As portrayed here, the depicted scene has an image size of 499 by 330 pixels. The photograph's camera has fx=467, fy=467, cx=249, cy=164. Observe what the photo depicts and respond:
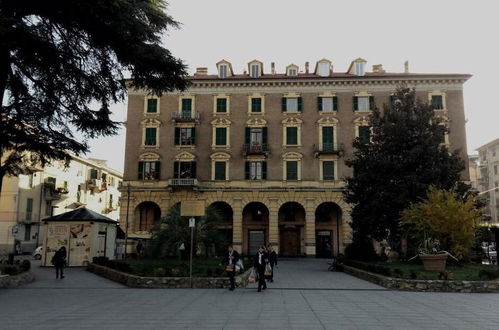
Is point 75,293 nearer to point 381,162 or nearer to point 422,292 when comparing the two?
point 422,292

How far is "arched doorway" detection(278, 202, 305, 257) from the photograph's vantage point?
→ 45406 millimetres

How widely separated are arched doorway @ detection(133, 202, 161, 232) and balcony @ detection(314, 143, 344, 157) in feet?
54.0

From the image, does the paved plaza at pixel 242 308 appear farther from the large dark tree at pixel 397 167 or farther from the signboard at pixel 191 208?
the large dark tree at pixel 397 167

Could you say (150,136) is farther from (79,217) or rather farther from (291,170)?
(79,217)

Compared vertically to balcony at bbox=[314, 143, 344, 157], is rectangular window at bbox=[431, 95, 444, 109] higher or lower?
higher

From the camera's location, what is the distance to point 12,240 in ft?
157

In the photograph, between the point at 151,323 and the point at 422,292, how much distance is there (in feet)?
34.7

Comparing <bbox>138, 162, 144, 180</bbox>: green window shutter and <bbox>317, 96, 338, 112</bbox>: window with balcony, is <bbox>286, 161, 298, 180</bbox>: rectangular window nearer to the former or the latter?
<bbox>317, 96, 338, 112</bbox>: window with balcony

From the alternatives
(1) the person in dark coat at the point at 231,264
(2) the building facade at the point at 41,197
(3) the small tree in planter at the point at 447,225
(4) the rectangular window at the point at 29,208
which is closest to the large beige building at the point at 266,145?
(2) the building facade at the point at 41,197

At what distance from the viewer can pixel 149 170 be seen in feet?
149

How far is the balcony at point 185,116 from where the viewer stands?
45594mm

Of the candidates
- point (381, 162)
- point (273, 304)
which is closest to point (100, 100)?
point (273, 304)

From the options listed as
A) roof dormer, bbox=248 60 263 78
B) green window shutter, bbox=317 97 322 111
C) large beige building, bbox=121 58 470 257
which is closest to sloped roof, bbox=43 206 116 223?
large beige building, bbox=121 58 470 257

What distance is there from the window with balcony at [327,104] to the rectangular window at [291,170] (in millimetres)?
5917
